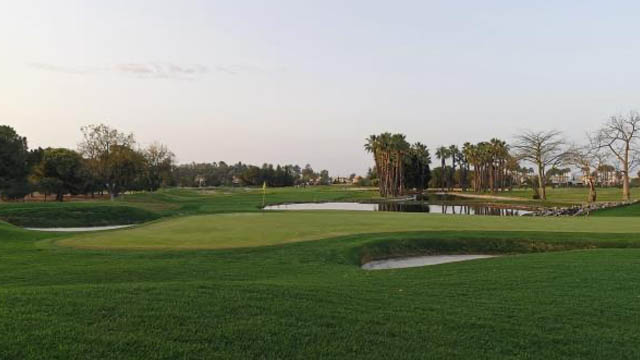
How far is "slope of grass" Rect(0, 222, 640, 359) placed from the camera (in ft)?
17.9

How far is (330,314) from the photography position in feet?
22.1

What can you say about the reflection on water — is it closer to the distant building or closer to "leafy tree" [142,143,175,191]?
"leafy tree" [142,143,175,191]

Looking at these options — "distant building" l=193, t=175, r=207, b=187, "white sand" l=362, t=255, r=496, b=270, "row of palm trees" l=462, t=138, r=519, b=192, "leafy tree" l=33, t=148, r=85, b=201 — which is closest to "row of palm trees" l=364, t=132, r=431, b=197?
"row of palm trees" l=462, t=138, r=519, b=192

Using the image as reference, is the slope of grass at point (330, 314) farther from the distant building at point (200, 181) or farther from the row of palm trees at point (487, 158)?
the distant building at point (200, 181)

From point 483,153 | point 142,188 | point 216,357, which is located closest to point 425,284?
point 216,357

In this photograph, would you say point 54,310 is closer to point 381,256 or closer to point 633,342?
point 633,342

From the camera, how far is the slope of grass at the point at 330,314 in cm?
546

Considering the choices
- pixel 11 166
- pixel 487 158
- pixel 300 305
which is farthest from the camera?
pixel 487 158

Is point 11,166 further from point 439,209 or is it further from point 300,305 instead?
point 300,305

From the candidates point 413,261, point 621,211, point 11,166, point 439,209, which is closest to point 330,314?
point 413,261

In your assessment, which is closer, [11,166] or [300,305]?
[300,305]

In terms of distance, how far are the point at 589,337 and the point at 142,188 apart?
8378 centimetres

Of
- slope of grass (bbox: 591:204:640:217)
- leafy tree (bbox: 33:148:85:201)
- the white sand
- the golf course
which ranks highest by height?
leafy tree (bbox: 33:148:85:201)

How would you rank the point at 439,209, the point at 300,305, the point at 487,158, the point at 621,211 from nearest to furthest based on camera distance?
the point at 300,305 → the point at 621,211 → the point at 439,209 → the point at 487,158
